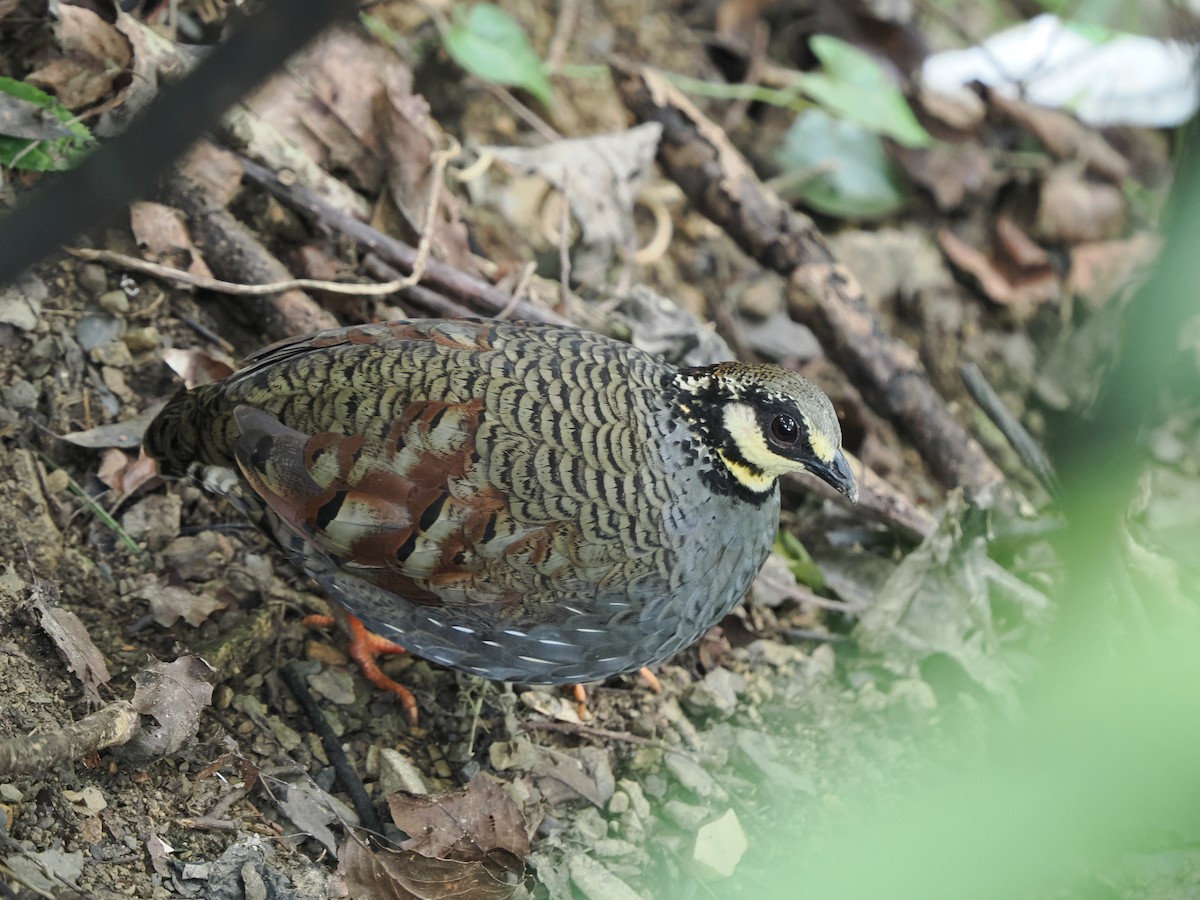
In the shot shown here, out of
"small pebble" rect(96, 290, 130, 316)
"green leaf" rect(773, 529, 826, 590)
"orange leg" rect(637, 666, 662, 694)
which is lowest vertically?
"orange leg" rect(637, 666, 662, 694)

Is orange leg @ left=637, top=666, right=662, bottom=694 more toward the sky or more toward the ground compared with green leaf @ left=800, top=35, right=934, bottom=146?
more toward the ground

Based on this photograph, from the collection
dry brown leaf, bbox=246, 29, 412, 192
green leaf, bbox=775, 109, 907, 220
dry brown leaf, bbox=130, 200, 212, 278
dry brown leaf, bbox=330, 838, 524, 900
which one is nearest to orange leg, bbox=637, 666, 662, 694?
dry brown leaf, bbox=330, 838, 524, 900

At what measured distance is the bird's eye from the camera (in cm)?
291

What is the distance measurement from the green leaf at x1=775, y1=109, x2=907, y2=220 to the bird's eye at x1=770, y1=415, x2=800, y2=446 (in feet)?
8.75

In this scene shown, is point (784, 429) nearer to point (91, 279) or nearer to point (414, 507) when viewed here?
point (414, 507)

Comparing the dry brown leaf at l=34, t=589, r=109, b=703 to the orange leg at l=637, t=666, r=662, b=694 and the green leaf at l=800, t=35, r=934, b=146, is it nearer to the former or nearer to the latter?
the orange leg at l=637, t=666, r=662, b=694

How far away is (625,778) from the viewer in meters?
3.31

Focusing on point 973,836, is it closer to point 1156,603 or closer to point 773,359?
point 1156,603

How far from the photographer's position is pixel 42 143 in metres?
3.31

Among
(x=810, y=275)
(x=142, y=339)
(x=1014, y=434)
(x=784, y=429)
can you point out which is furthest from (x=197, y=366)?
(x=1014, y=434)

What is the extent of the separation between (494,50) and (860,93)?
1.78m

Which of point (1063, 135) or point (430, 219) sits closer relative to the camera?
point (430, 219)

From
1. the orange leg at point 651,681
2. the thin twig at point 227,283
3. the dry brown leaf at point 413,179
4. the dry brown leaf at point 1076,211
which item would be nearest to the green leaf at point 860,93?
the dry brown leaf at point 1076,211

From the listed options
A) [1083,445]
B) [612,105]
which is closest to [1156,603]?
[1083,445]
